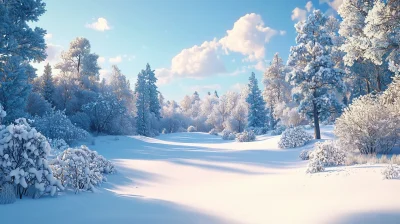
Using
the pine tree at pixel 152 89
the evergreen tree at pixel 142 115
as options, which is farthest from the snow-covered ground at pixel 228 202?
the pine tree at pixel 152 89

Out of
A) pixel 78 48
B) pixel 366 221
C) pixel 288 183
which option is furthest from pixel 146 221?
pixel 78 48

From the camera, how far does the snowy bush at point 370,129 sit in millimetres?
10398

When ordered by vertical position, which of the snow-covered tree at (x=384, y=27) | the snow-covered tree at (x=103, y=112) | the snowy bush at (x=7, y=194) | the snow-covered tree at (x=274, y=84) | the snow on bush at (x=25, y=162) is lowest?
the snowy bush at (x=7, y=194)

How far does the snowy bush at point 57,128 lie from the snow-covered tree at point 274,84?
31.1 m

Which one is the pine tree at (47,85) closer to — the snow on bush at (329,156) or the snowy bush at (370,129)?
the snow on bush at (329,156)

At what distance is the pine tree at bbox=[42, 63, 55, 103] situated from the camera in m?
26.3

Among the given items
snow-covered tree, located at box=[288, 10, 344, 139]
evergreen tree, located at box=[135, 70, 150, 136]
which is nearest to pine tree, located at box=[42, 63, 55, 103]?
evergreen tree, located at box=[135, 70, 150, 136]

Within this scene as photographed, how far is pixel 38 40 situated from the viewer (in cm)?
1462

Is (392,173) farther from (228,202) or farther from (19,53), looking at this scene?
(19,53)

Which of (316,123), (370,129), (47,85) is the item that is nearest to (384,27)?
(370,129)

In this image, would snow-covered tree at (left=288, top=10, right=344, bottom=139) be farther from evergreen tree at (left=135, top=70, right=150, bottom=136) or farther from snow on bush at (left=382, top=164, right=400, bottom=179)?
evergreen tree at (left=135, top=70, right=150, bottom=136)

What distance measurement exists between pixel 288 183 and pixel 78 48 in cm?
3672

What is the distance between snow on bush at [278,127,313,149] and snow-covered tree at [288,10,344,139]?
8.14 feet

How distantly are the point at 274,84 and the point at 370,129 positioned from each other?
31417mm
